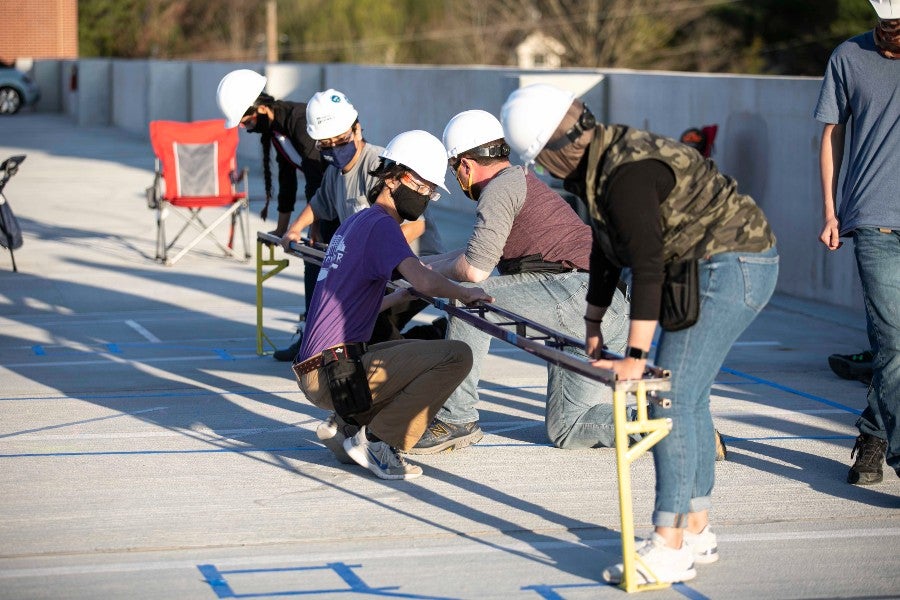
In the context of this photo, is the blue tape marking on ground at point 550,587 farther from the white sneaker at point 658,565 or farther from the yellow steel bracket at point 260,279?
the yellow steel bracket at point 260,279

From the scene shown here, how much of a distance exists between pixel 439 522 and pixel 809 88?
7.59 m

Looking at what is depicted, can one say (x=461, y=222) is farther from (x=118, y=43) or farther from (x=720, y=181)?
(x=118, y=43)

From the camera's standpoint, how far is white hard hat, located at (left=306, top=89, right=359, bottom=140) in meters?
7.96

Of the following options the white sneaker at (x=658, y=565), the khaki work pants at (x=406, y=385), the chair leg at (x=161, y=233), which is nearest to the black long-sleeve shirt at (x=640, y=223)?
the white sneaker at (x=658, y=565)

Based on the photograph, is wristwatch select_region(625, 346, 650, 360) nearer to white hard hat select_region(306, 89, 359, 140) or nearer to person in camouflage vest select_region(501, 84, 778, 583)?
person in camouflage vest select_region(501, 84, 778, 583)

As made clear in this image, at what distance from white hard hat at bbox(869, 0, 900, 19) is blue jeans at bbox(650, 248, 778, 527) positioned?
4.79 ft

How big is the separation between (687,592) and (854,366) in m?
4.21

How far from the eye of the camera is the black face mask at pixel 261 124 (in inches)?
356

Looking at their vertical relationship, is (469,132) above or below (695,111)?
above

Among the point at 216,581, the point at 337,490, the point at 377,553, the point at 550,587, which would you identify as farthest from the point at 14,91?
the point at 550,587

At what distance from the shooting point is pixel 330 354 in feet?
20.6

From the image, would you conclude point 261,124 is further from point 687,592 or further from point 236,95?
point 687,592

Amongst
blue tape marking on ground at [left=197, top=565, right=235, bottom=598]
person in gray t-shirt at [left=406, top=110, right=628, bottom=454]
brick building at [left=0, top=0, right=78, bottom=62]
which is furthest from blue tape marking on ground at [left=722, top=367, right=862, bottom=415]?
brick building at [left=0, top=0, right=78, bottom=62]

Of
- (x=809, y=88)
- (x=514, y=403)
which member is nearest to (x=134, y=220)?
(x=809, y=88)
